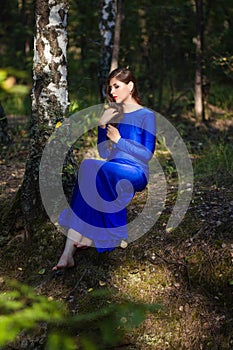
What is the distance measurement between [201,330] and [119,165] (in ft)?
4.61

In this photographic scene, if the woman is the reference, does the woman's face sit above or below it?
above

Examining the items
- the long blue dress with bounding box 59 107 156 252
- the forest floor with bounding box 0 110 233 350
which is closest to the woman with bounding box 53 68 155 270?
the long blue dress with bounding box 59 107 156 252

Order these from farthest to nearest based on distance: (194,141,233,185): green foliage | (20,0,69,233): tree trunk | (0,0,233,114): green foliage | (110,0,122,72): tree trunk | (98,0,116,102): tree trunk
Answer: (0,0,233,114): green foliage < (98,0,116,102): tree trunk < (110,0,122,72): tree trunk < (194,141,233,185): green foliage < (20,0,69,233): tree trunk

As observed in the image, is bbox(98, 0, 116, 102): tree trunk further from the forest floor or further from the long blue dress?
the long blue dress

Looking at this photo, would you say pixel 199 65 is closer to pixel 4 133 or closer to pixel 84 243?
pixel 4 133

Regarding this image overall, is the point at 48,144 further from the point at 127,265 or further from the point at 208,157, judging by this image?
the point at 208,157

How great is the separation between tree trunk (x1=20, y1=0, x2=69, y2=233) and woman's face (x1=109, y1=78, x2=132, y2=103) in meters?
0.51

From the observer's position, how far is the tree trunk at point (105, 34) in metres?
8.47

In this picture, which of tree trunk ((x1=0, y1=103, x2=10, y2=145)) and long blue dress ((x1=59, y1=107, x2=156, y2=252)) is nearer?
long blue dress ((x1=59, y1=107, x2=156, y2=252))

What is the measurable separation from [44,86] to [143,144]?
1.08 metres

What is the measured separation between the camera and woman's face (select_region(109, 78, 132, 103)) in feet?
13.9

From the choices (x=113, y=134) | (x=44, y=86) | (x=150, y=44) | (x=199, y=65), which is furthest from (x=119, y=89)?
(x=150, y=44)

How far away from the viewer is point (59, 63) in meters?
4.42

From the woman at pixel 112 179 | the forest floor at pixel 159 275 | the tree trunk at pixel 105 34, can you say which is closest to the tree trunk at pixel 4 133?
the tree trunk at pixel 105 34
